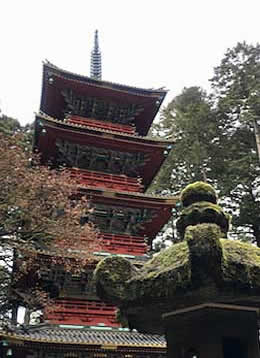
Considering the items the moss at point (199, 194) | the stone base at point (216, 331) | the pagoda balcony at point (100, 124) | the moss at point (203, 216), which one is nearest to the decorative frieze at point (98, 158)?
the pagoda balcony at point (100, 124)

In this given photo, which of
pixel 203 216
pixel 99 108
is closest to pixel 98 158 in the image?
pixel 99 108

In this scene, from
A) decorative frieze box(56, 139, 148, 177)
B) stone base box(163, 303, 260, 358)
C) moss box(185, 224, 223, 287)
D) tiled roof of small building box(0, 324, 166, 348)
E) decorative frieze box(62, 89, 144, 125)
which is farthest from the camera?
decorative frieze box(62, 89, 144, 125)

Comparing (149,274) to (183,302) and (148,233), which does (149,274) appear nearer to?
(183,302)

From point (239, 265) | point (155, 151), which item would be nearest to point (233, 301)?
point (239, 265)

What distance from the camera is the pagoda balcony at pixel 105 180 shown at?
16.8 meters

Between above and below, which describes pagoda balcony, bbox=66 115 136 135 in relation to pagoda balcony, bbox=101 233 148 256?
above

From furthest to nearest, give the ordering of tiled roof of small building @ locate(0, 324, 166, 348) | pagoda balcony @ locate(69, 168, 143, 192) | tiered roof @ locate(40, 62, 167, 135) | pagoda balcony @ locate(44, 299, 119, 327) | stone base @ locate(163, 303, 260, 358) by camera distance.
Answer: tiered roof @ locate(40, 62, 167, 135) → pagoda balcony @ locate(69, 168, 143, 192) → pagoda balcony @ locate(44, 299, 119, 327) → tiled roof of small building @ locate(0, 324, 166, 348) → stone base @ locate(163, 303, 260, 358)

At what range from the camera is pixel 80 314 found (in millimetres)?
13789

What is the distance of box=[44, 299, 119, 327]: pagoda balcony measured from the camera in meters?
13.4

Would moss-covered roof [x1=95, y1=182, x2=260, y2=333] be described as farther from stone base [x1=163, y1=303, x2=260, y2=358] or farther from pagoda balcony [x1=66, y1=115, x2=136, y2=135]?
pagoda balcony [x1=66, y1=115, x2=136, y2=135]

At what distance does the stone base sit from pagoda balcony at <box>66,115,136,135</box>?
14674 millimetres

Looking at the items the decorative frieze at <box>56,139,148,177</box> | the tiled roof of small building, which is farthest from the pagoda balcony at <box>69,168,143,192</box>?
the tiled roof of small building

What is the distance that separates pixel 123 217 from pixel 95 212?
3.77 ft

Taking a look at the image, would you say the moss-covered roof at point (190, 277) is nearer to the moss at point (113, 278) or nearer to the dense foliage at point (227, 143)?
the moss at point (113, 278)
